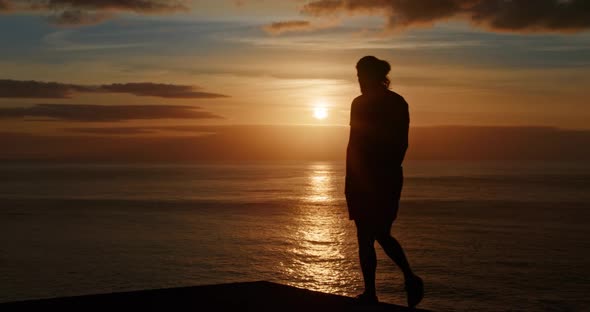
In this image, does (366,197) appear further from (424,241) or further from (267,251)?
(424,241)

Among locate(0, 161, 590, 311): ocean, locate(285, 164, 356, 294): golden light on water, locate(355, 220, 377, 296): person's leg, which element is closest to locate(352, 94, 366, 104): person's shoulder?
locate(355, 220, 377, 296): person's leg

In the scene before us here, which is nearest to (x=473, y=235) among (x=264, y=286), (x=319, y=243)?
(x=319, y=243)

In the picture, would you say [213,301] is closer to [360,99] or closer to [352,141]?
[352,141]

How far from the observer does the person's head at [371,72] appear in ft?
19.7

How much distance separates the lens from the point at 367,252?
240 inches

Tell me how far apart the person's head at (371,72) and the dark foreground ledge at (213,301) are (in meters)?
1.99

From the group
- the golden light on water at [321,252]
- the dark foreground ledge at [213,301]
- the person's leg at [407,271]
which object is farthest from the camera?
the golden light on water at [321,252]

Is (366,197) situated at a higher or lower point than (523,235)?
higher

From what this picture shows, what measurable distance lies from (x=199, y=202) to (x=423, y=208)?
28.7 m

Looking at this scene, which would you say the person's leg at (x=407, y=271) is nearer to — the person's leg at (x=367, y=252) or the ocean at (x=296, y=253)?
the person's leg at (x=367, y=252)

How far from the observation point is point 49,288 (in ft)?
90.9

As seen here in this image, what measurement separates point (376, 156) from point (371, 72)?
0.77 metres

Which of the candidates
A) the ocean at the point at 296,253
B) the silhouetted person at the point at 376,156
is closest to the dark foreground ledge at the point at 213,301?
the silhouetted person at the point at 376,156

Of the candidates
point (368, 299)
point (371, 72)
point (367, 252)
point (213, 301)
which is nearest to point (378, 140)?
point (371, 72)
